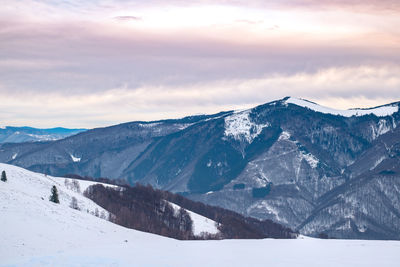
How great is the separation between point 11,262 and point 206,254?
2950 cm

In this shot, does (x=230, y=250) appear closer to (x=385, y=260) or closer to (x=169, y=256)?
(x=169, y=256)

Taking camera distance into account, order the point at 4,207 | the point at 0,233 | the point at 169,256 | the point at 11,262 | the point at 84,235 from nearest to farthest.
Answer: the point at 11,262 < the point at 169,256 < the point at 0,233 < the point at 84,235 < the point at 4,207

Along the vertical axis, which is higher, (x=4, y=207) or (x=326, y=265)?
(x=4, y=207)

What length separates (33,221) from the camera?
12712 centimetres

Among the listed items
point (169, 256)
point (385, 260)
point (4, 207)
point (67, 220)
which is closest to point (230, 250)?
point (169, 256)

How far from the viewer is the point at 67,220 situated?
440 ft

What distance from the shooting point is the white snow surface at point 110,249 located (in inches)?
3895

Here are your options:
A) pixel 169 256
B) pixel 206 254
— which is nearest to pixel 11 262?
pixel 169 256

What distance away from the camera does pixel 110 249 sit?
109 meters

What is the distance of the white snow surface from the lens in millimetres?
98938

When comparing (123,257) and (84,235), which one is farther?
(84,235)

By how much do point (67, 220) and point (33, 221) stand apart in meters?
8.53

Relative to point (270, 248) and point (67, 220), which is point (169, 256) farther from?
point (67, 220)

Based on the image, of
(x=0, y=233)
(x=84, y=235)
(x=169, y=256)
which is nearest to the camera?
(x=169, y=256)
